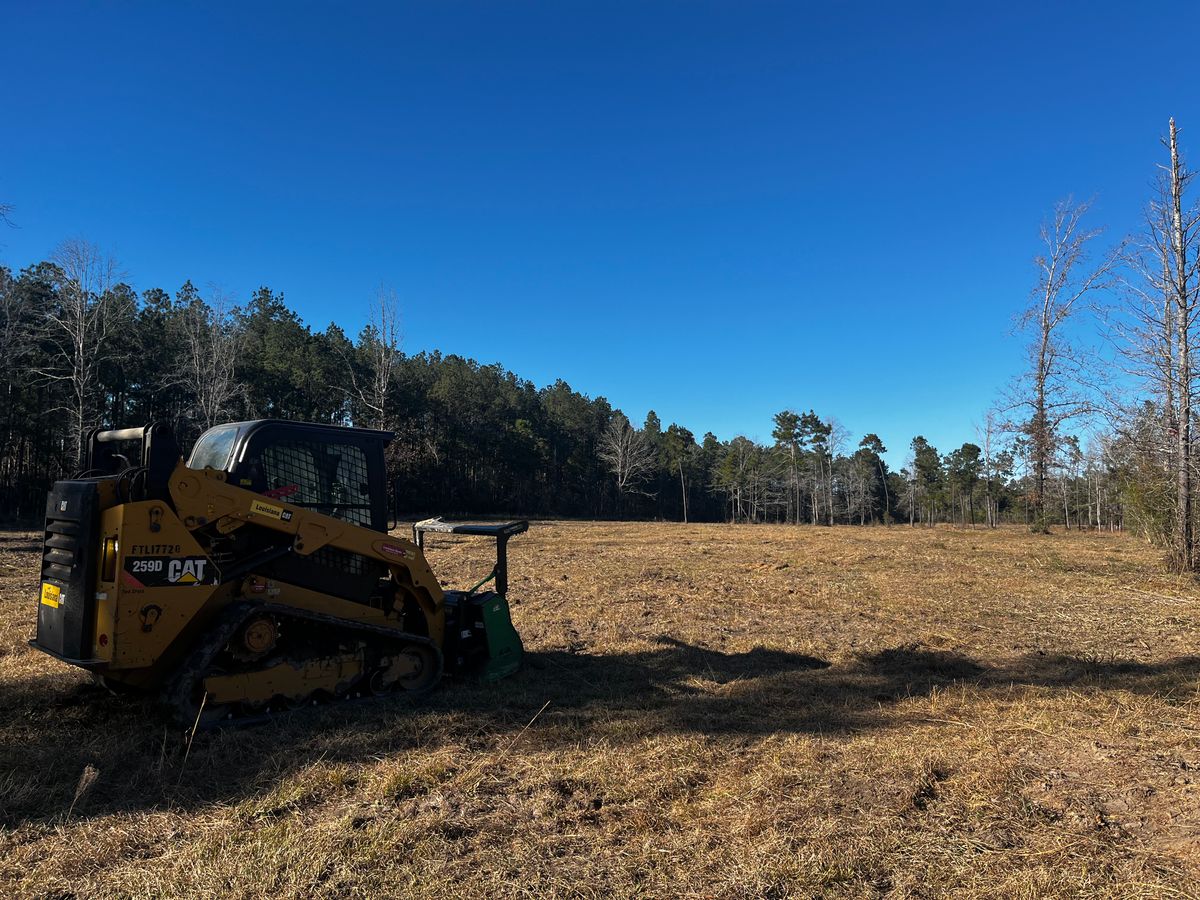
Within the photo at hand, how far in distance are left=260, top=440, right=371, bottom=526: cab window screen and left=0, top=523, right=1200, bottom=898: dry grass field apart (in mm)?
1739

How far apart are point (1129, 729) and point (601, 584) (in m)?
9.84

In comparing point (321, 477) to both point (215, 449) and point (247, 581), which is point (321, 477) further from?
point (247, 581)

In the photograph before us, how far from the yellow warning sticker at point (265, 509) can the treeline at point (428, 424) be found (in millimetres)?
793

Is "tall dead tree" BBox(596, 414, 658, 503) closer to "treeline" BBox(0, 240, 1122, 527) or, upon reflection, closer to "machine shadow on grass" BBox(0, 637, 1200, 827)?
"treeline" BBox(0, 240, 1122, 527)

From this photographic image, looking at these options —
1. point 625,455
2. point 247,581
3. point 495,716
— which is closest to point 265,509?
point 247,581

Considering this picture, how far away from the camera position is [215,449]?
19.8 ft

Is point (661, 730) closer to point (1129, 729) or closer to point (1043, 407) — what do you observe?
point (1129, 729)

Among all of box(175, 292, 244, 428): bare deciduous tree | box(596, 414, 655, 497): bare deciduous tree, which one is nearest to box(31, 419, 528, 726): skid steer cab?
box(175, 292, 244, 428): bare deciduous tree

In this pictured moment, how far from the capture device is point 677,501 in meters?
85.2

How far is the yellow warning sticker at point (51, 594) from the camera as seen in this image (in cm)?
508

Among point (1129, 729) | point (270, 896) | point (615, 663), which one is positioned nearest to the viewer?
point (270, 896)

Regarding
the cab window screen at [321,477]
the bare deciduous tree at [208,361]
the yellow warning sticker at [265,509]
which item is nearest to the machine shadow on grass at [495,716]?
the yellow warning sticker at [265,509]

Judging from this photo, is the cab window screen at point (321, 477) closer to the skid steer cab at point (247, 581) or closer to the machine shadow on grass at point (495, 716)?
the skid steer cab at point (247, 581)

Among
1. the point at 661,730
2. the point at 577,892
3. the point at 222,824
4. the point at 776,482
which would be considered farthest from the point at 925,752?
the point at 776,482
